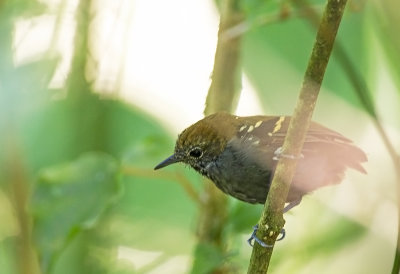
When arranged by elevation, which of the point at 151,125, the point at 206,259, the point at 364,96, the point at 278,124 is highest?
the point at 364,96

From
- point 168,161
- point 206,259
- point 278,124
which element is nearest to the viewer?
point 206,259

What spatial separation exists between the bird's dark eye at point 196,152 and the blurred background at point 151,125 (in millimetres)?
127

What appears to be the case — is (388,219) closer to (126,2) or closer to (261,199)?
(261,199)

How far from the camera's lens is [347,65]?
1.98 m

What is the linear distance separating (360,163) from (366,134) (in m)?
0.41

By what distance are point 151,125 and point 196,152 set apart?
0.18 m

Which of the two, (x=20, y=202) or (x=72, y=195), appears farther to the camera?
(x=72, y=195)

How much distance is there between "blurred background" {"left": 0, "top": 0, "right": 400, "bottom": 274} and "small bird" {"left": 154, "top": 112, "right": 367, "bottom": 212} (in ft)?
0.29

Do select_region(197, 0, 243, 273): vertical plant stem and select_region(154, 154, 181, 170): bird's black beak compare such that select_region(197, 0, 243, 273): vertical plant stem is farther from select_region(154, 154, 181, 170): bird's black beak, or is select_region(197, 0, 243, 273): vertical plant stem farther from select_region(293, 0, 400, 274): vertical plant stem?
select_region(293, 0, 400, 274): vertical plant stem

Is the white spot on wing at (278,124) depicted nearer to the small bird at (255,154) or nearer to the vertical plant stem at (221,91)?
the small bird at (255,154)

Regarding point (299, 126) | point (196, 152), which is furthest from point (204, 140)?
point (299, 126)

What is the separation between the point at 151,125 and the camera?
2.70 metres

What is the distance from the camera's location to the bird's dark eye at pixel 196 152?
2.68m

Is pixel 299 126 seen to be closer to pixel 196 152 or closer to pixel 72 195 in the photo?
pixel 72 195
